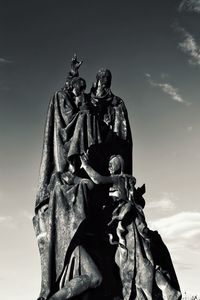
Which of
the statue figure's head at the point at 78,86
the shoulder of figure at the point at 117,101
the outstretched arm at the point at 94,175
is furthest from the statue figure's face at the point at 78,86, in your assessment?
the outstretched arm at the point at 94,175

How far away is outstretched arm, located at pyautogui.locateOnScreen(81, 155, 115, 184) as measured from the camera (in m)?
11.1

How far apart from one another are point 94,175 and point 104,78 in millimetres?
2502

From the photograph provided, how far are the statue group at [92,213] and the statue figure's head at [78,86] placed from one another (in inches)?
0.9

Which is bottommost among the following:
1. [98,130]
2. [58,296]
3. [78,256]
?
[58,296]

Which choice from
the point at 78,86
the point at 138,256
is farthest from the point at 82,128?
the point at 138,256

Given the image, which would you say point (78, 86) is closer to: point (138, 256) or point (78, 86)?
point (78, 86)

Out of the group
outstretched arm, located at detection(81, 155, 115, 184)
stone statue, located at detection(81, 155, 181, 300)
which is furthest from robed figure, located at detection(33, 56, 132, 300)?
stone statue, located at detection(81, 155, 181, 300)

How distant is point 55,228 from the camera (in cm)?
1064

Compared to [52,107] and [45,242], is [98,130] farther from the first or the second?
[45,242]

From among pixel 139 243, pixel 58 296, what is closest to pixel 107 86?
pixel 139 243

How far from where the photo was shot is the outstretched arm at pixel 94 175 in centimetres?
1115

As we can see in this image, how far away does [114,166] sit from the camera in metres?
11.5

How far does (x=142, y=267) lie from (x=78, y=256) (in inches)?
48.2

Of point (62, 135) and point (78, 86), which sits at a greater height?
point (78, 86)
